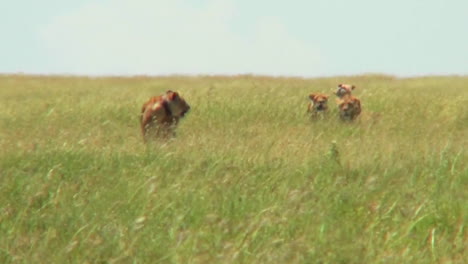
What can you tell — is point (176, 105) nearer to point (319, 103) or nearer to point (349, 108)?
point (319, 103)

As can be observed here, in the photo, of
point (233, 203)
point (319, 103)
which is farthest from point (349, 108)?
point (233, 203)

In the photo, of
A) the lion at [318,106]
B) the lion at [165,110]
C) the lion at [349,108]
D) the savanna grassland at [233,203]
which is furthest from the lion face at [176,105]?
the lion at [349,108]

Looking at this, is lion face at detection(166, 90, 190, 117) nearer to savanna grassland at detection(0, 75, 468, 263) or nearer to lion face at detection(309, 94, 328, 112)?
savanna grassland at detection(0, 75, 468, 263)

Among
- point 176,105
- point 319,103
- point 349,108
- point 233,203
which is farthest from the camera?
point 319,103

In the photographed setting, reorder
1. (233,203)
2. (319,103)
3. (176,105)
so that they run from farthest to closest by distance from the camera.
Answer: (319,103), (176,105), (233,203)

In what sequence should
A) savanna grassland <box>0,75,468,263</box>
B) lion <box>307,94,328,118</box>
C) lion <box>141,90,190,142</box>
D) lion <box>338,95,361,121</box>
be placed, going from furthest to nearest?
lion <box>307,94,328,118</box> < lion <box>338,95,361,121</box> < lion <box>141,90,190,142</box> < savanna grassland <box>0,75,468,263</box>

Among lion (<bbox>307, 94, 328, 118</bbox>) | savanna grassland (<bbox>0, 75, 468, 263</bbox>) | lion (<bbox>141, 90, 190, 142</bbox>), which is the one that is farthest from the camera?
lion (<bbox>307, 94, 328, 118</bbox>)

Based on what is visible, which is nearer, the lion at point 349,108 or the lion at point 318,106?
the lion at point 349,108

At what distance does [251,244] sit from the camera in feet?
16.8

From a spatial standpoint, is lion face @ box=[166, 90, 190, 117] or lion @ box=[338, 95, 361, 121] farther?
lion @ box=[338, 95, 361, 121]

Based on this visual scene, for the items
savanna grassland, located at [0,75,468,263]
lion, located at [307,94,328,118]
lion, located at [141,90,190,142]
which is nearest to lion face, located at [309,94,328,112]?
lion, located at [307,94,328,118]

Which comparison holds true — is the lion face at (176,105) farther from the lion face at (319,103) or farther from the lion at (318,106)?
the lion face at (319,103)

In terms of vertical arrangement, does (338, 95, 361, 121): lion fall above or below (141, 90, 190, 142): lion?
below

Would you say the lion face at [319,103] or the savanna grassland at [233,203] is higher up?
the savanna grassland at [233,203]
